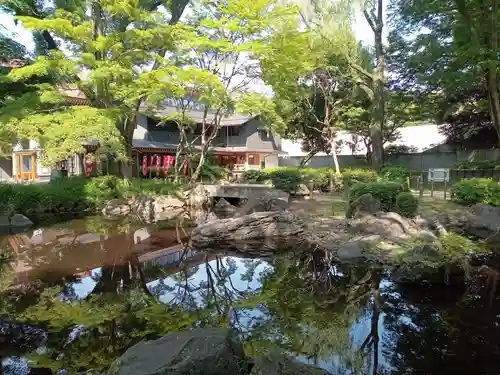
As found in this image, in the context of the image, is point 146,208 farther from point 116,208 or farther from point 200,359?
point 200,359

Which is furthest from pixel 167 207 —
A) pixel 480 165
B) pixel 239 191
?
pixel 480 165

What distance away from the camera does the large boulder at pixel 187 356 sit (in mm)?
2789

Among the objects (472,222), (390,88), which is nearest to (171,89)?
(472,222)

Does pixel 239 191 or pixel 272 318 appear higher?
pixel 239 191

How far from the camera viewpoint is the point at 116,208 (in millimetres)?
14594

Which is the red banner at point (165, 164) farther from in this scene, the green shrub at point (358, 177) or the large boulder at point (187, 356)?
the large boulder at point (187, 356)

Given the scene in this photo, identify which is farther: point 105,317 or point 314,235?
point 314,235

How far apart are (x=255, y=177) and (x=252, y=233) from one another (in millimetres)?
11038

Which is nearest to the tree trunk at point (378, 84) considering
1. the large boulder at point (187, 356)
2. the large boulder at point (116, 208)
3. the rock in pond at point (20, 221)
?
the large boulder at point (116, 208)

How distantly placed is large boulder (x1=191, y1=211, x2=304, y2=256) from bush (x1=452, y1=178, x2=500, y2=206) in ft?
18.7

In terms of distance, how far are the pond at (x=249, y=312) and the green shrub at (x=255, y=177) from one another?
1191 centimetres

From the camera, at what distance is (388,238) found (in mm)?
7965

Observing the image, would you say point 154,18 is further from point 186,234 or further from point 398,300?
point 398,300

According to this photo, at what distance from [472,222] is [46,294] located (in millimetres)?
9872
